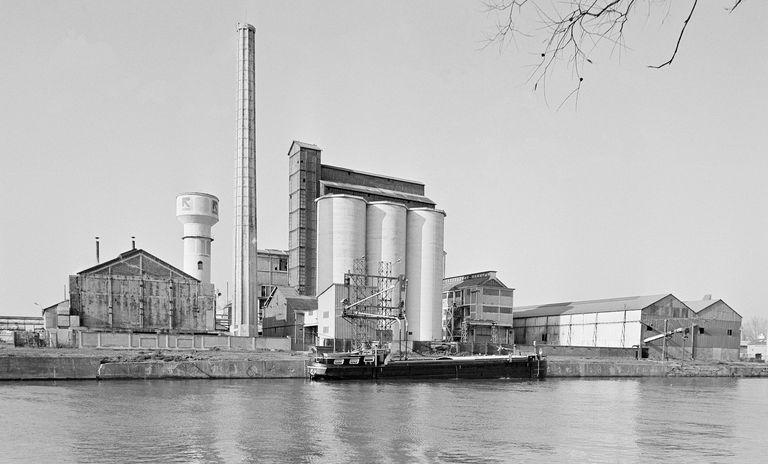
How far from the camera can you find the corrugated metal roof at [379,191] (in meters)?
62.2

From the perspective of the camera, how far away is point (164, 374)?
128 ft

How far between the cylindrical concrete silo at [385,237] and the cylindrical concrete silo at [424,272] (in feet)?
3.69

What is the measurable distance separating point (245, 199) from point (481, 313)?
25750 mm

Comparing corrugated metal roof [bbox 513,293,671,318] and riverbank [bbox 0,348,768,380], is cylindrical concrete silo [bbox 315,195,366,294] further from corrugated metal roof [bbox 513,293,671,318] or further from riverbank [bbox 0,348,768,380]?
corrugated metal roof [bbox 513,293,671,318]

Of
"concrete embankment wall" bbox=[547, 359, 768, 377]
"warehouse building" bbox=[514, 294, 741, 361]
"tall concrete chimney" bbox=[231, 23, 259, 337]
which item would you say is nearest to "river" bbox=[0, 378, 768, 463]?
"concrete embankment wall" bbox=[547, 359, 768, 377]

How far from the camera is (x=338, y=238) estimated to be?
54406 millimetres

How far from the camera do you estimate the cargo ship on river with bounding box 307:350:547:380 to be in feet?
140

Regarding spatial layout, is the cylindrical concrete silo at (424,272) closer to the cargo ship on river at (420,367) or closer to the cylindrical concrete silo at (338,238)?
the cylindrical concrete silo at (338,238)

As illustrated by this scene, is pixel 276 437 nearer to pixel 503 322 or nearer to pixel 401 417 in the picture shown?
pixel 401 417

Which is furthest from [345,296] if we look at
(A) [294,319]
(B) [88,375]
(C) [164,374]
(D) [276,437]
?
(D) [276,437]

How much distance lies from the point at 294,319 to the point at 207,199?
18754 millimetres

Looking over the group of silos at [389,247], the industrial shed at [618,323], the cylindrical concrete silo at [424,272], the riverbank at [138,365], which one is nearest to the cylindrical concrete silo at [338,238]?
the group of silos at [389,247]

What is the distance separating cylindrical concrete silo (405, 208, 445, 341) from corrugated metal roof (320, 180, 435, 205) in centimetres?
772

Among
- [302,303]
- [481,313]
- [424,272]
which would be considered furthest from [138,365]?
[481,313]
